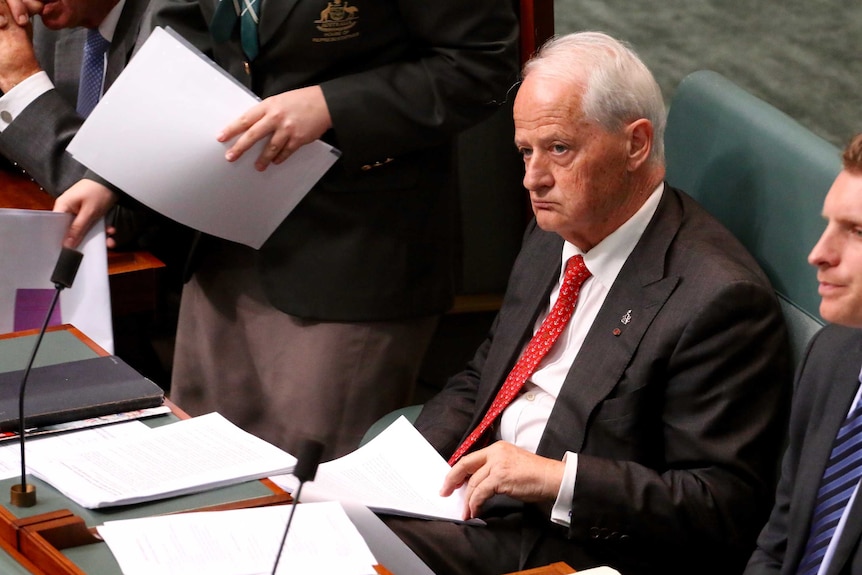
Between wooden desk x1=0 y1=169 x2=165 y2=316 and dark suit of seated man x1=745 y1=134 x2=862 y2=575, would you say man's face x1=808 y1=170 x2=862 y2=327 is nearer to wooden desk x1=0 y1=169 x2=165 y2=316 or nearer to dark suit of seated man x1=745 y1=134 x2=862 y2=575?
dark suit of seated man x1=745 y1=134 x2=862 y2=575

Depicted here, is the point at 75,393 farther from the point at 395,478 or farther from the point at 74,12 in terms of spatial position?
the point at 74,12

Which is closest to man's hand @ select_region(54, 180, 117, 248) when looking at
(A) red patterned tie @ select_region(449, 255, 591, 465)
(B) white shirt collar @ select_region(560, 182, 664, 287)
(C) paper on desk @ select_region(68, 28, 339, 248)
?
(C) paper on desk @ select_region(68, 28, 339, 248)

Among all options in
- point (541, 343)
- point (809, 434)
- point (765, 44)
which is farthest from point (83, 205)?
point (765, 44)

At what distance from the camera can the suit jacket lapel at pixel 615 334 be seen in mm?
2100

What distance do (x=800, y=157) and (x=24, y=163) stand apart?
164 cm

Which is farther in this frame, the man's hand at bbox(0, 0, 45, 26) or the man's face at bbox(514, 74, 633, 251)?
the man's hand at bbox(0, 0, 45, 26)

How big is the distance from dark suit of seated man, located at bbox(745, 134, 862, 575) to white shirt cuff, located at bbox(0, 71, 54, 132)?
68.5 inches

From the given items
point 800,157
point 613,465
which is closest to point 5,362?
point 613,465

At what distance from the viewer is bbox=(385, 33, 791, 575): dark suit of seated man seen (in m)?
2.02

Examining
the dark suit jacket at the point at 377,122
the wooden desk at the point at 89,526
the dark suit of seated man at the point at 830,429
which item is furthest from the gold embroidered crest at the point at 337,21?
the dark suit of seated man at the point at 830,429

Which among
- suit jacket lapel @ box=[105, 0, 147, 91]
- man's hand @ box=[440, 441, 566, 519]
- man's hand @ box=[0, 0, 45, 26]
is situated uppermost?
man's hand @ box=[0, 0, 45, 26]

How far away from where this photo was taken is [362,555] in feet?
5.47

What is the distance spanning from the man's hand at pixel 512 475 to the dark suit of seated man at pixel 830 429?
33cm

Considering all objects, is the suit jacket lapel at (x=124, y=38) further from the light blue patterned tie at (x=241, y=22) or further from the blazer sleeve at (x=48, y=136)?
the light blue patterned tie at (x=241, y=22)
